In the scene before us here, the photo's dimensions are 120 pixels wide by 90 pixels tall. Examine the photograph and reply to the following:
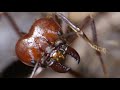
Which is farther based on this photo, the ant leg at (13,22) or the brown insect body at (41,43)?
the ant leg at (13,22)

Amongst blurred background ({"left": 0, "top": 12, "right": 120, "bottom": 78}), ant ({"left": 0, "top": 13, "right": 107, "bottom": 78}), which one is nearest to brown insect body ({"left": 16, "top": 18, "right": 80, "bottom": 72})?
ant ({"left": 0, "top": 13, "right": 107, "bottom": 78})

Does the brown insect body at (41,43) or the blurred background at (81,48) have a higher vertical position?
the brown insect body at (41,43)

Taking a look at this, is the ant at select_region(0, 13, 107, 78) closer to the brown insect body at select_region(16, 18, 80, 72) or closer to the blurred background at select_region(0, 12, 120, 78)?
the brown insect body at select_region(16, 18, 80, 72)

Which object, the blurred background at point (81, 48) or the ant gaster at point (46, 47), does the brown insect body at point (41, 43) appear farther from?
the blurred background at point (81, 48)

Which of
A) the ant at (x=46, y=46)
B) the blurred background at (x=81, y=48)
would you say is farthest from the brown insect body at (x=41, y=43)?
the blurred background at (x=81, y=48)

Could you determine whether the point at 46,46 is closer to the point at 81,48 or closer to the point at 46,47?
the point at 46,47

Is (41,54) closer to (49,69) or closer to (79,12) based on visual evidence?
(49,69)
